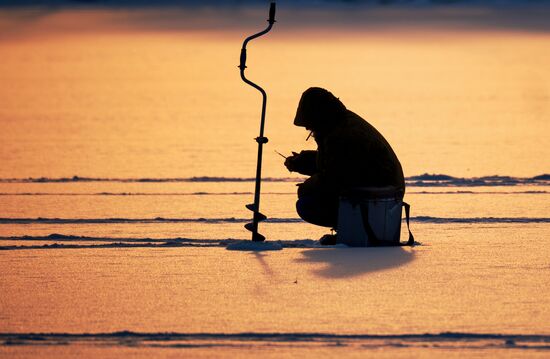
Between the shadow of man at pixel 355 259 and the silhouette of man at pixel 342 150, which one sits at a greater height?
the silhouette of man at pixel 342 150

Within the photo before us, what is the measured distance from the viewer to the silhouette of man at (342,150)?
7.98 m

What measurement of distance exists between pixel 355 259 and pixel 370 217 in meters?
0.37

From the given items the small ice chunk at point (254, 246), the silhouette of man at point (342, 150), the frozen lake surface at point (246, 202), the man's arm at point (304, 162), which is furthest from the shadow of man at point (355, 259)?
the man's arm at point (304, 162)

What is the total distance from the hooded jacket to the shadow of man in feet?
1.18

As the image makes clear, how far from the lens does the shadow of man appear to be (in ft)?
24.2

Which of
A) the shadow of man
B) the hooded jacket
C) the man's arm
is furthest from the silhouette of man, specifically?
the shadow of man

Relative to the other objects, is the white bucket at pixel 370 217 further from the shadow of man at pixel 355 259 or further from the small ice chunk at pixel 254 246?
the small ice chunk at pixel 254 246

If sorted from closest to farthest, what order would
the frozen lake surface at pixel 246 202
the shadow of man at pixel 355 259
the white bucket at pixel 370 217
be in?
the frozen lake surface at pixel 246 202, the shadow of man at pixel 355 259, the white bucket at pixel 370 217

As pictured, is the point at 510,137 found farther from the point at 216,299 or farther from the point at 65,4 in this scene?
the point at 65,4

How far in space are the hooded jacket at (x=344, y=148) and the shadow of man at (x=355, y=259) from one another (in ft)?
1.18

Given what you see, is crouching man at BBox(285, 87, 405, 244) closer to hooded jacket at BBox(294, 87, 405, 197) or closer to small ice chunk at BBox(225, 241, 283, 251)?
hooded jacket at BBox(294, 87, 405, 197)

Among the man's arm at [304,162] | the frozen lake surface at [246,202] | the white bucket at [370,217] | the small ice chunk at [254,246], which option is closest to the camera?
the frozen lake surface at [246,202]

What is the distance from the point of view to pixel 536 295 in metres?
6.77

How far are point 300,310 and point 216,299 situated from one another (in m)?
0.46
